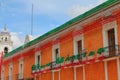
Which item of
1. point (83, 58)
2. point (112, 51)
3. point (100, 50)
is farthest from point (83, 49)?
point (112, 51)

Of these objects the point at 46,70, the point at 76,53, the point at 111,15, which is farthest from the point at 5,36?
the point at 111,15

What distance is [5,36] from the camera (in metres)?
53.3

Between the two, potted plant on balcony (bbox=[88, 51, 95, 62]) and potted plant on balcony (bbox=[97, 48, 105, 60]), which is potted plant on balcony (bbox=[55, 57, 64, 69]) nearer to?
potted plant on balcony (bbox=[88, 51, 95, 62])

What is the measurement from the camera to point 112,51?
595 inches

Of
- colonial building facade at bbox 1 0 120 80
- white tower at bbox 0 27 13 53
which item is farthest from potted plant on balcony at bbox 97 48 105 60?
white tower at bbox 0 27 13 53

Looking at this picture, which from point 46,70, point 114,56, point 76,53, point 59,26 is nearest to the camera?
point 114,56

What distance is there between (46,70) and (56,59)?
1.64m

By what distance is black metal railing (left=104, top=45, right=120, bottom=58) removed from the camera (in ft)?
48.3

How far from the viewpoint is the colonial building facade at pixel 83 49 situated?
1535 cm

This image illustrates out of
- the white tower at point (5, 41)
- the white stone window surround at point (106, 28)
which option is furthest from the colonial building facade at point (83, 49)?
the white tower at point (5, 41)

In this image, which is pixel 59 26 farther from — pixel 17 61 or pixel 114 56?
pixel 17 61

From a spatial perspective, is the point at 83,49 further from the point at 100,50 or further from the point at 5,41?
the point at 5,41

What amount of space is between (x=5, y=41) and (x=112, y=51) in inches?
1526

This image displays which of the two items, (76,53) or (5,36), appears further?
(5,36)
